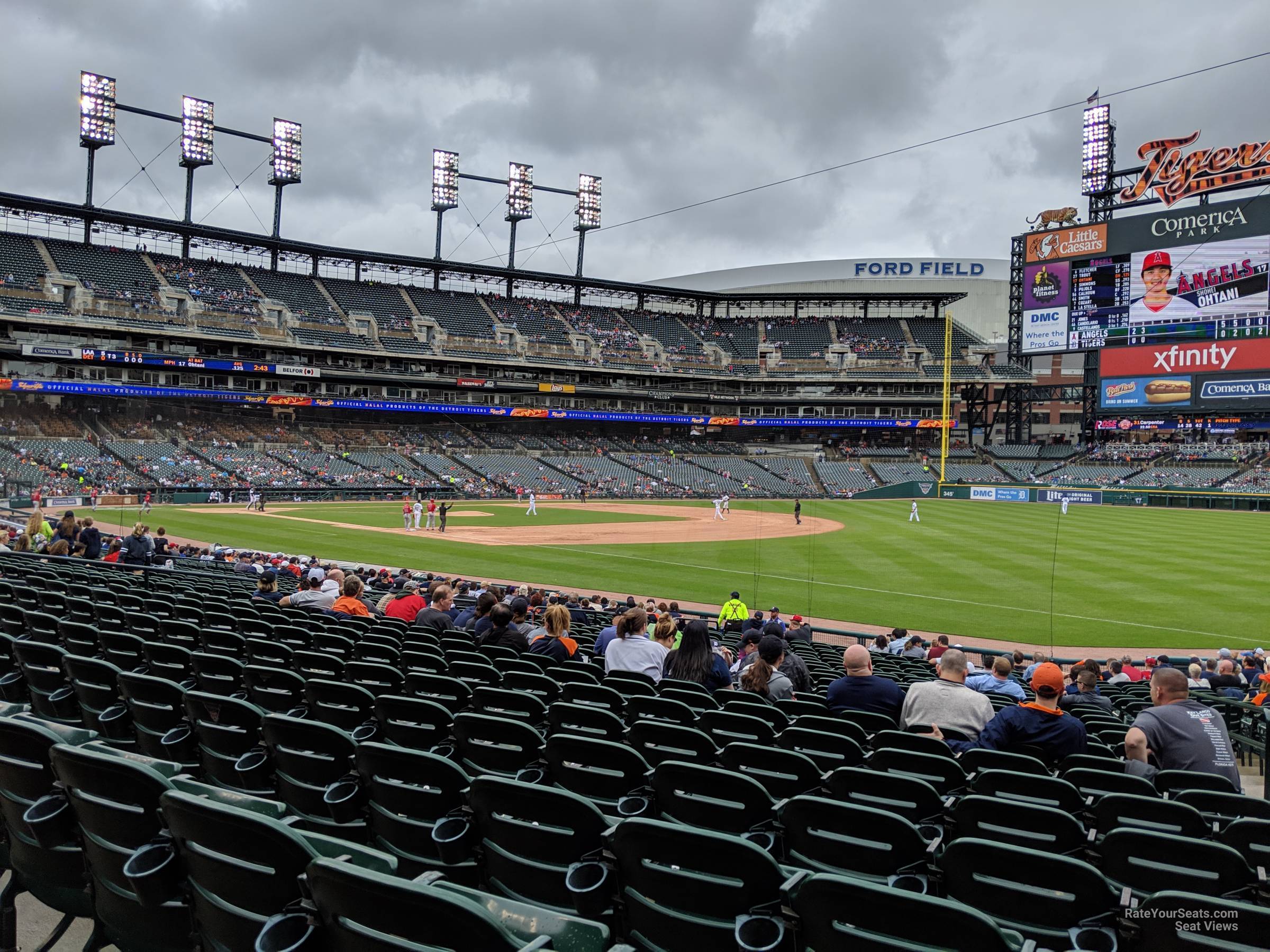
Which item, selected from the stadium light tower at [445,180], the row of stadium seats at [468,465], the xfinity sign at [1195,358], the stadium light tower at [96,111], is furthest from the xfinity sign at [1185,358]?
the stadium light tower at [96,111]

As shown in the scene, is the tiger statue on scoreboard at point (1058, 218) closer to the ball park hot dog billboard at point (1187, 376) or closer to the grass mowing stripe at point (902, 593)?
the ball park hot dog billboard at point (1187, 376)

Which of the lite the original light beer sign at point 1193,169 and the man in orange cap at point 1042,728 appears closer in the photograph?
the man in orange cap at point 1042,728

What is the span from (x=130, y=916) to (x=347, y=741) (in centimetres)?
115

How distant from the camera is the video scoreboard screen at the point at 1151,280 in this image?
5762 cm

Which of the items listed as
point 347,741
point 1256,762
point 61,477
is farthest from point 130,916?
point 61,477

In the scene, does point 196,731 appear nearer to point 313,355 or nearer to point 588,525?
point 588,525

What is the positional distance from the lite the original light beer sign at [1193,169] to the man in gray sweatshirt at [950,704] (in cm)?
6911

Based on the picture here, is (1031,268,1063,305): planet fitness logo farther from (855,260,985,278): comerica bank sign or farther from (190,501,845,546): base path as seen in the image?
(855,260,985,278): comerica bank sign

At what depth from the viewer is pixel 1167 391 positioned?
61281 millimetres

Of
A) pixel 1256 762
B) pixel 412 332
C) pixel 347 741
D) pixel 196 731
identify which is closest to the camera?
pixel 347 741

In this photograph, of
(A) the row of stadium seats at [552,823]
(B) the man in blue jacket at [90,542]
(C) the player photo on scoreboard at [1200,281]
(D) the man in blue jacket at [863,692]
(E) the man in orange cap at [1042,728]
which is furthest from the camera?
(C) the player photo on scoreboard at [1200,281]

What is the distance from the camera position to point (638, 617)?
9.16m

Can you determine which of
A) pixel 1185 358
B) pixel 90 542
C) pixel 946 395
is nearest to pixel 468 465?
pixel 946 395

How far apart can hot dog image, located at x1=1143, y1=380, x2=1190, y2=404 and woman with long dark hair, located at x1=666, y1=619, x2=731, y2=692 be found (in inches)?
2558
